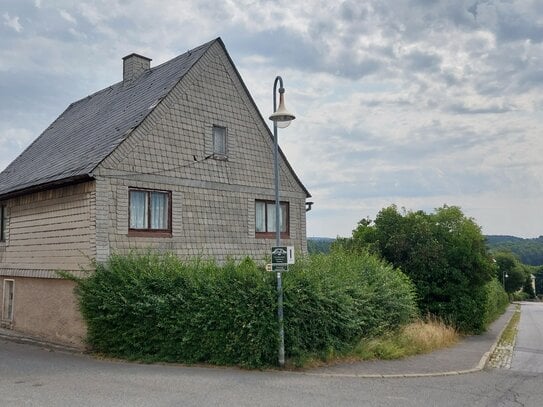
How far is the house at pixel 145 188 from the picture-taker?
1529cm

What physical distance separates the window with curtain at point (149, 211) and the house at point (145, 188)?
0.10 feet

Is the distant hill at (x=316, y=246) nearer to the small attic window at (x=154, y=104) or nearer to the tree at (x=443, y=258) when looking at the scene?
the tree at (x=443, y=258)

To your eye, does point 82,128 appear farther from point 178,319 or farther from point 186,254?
point 178,319

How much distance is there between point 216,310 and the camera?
1207 cm

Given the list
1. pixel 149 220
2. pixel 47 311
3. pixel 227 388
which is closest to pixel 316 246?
pixel 149 220

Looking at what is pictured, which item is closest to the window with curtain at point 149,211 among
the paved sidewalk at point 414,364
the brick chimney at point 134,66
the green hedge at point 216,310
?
the green hedge at point 216,310

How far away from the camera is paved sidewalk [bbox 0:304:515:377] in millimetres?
11625

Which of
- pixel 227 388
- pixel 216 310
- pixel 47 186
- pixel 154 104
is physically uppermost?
pixel 154 104

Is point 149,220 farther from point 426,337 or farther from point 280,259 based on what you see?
point 426,337

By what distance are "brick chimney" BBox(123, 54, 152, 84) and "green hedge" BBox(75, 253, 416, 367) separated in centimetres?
992

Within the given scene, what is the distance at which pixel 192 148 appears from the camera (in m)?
17.6

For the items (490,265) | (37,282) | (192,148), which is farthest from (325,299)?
(490,265)

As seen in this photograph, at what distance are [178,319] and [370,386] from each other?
14.7 ft

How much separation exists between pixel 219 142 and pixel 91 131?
4.37 meters
